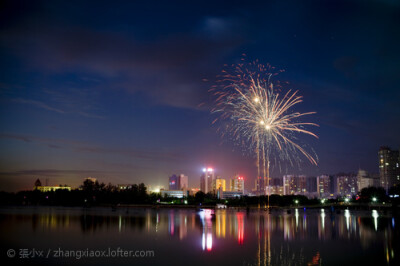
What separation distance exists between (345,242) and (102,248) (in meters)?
17.2

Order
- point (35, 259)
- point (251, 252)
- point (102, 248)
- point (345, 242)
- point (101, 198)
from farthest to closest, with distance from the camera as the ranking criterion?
1. point (101, 198)
2. point (345, 242)
3. point (102, 248)
4. point (251, 252)
5. point (35, 259)

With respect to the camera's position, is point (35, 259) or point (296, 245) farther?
point (296, 245)

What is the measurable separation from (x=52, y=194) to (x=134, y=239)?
154m

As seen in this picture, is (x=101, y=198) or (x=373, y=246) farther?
(x=101, y=198)

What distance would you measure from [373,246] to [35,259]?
21.1 meters

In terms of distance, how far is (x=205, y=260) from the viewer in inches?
768

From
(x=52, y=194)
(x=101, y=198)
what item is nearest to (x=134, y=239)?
(x=101, y=198)

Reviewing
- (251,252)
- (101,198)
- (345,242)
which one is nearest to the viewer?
(251,252)

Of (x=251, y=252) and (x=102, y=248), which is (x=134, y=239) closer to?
(x=102, y=248)

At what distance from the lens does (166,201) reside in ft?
554

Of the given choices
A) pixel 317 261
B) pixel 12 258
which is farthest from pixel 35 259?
pixel 317 261

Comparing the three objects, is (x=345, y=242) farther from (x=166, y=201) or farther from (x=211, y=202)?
(x=166, y=201)

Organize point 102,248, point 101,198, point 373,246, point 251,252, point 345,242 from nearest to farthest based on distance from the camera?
1. point 251,252
2. point 102,248
3. point 373,246
4. point 345,242
5. point 101,198

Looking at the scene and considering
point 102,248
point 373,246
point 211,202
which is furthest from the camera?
point 211,202
